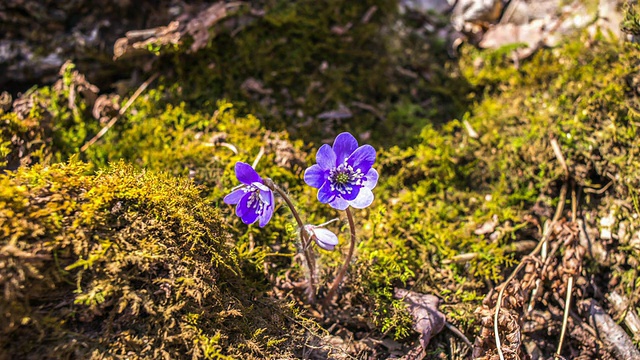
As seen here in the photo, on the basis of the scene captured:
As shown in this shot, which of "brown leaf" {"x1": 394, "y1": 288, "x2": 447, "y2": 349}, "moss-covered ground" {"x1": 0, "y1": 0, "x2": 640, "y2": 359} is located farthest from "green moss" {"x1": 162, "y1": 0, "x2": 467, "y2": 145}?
"brown leaf" {"x1": 394, "y1": 288, "x2": 447, "y2": 349}

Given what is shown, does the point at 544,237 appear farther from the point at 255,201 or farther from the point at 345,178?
the point at 255,201

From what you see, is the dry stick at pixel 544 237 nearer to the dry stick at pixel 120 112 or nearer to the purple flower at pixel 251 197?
the purple flower at pixel 251 197

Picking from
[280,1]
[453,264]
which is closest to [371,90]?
[280,1]

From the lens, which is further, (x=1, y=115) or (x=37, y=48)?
(x=37, y=48)

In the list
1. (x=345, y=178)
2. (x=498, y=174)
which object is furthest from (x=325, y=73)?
(x=345, y=178)

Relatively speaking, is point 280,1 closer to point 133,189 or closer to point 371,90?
point 371,90

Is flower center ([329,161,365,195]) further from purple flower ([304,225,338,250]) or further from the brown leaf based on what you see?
the brown leaf
